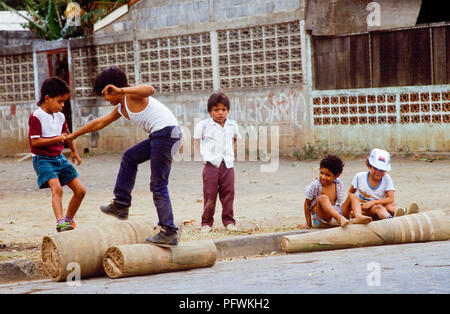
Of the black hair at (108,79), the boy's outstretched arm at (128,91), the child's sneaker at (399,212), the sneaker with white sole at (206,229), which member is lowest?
the sneaker with white sole at (206,229)

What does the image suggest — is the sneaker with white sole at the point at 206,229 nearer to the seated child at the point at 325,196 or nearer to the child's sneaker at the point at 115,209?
the seated child at the point at 325,196

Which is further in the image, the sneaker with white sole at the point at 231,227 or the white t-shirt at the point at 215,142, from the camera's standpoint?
the white t-shirt at the point at 215,142

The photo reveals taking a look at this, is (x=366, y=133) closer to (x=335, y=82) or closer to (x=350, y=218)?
(x=335, y=82)

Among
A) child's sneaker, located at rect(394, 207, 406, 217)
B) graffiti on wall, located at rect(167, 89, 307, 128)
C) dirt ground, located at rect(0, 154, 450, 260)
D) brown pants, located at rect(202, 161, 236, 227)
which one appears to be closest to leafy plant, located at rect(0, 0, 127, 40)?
graffiti on wall, located at rect(167, 89, 307, 128)

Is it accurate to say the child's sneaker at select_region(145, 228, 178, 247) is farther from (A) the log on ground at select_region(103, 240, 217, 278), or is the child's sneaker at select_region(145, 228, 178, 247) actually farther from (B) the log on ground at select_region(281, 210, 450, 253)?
(B) the log on ground at select_region(281, 210, 450, 253)

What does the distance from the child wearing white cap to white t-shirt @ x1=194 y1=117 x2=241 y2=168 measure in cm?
132

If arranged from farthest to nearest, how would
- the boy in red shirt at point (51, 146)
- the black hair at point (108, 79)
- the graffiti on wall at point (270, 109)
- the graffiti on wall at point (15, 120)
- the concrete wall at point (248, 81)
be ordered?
the graffiti on wall at point (15, 120), the graffiti on wall at point (270, 109), the concrete wall at point (248, 81), the boy in red shirt at point (51, 146), the black hair at point (108, 79)

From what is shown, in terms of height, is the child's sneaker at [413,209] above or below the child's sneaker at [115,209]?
below

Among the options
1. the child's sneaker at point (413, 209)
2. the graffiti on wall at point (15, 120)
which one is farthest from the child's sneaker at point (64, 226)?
the graffiti on wall at point (15, 120)

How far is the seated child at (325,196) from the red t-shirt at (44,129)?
2516 mm

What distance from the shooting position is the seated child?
7.32 m

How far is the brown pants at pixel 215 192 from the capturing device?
25.3 ft

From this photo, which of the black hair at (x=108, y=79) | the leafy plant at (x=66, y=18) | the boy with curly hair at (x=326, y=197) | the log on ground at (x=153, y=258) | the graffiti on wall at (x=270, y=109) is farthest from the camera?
the leafy plant at (x=66, y=18)

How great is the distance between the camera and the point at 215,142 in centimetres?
779
